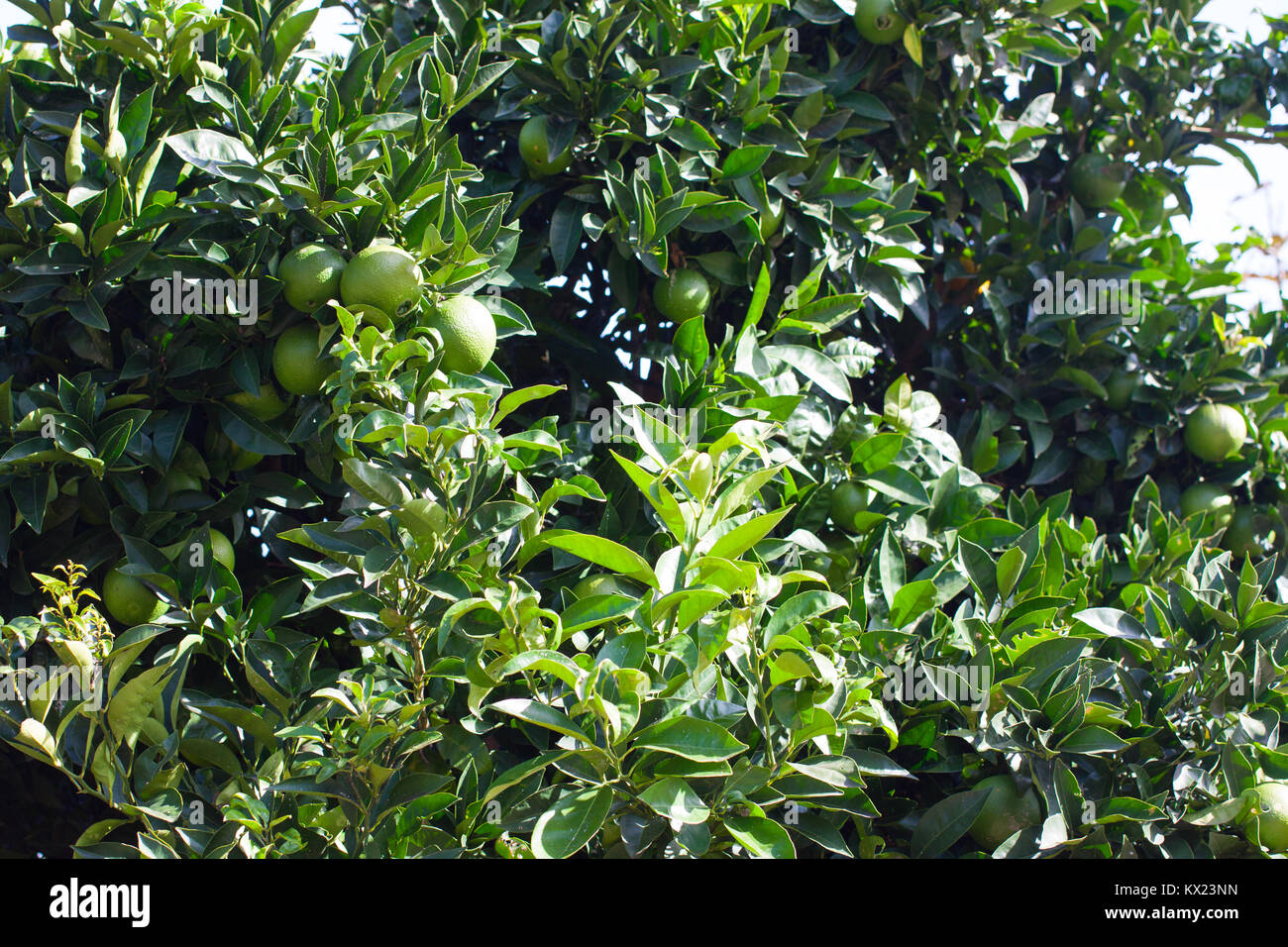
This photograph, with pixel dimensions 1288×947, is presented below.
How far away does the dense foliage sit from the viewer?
5.61 ft

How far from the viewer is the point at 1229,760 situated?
77.4 inches

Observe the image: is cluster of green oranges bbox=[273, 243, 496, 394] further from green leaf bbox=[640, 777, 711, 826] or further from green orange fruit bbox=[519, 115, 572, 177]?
green leaf bbox=[640, 777, 711, 826]

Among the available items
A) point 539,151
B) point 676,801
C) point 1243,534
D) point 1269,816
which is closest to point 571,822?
point 676,801

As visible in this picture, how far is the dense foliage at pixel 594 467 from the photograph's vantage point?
171 centimetres

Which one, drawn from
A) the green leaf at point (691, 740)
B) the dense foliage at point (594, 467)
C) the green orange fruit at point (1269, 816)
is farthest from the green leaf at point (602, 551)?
the green orange fruit at point (1269, 816)

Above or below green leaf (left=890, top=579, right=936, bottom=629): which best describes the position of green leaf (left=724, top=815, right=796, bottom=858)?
below

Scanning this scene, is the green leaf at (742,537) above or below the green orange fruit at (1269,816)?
above

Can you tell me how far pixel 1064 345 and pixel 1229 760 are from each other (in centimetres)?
131

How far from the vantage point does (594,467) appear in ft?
7.45

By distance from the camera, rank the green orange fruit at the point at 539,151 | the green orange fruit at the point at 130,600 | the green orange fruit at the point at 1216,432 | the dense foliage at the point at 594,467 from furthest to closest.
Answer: the green orange fruit at the point at 1216,432 < the green orange fruit at the point at 539,151 < the green orange fruit at the point at 130,600 < the dense foliage at the point at 594,467

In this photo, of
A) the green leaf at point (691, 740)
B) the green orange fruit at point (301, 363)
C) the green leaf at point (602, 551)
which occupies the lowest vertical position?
the green leaf at point (691, 740)

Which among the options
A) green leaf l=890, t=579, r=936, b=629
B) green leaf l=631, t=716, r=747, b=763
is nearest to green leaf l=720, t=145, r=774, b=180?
green leaf l=890, t=579, r=936, b=629

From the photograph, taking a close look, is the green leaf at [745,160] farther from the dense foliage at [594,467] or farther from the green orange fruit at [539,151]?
the green orange fruit at [539,151]
